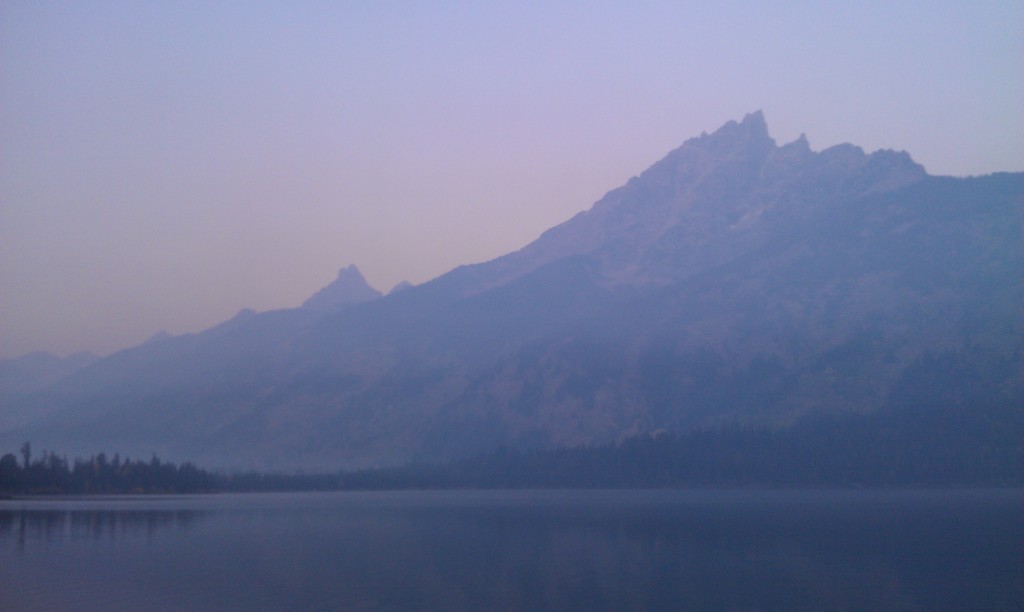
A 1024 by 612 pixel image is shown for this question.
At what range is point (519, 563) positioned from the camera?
252 feet

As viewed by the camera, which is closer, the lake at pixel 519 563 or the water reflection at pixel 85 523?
the lake at pixel 519 563

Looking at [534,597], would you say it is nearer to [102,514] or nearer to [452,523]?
[452,523]

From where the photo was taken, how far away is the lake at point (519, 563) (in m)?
59.0

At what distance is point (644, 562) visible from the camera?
253ft

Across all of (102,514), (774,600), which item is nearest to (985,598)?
(774,600)

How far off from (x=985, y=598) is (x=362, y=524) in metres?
77.0

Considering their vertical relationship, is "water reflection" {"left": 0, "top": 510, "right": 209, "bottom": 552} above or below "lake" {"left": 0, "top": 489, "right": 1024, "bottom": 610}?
above

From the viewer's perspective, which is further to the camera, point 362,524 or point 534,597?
point 362,524

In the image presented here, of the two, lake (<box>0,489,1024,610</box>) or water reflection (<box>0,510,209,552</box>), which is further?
water reflection (<box>0,510,209,552</box>)

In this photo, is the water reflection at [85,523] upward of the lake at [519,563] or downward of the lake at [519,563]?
upward

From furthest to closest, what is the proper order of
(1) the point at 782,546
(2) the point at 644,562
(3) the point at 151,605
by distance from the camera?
(1) the point at 782,546, (2) the point at 644,562, (3) the point at 151,605

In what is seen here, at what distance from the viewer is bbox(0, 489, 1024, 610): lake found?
193ft

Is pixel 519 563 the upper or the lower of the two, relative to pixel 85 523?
lower

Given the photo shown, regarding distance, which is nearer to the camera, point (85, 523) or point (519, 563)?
point (519, 563)
